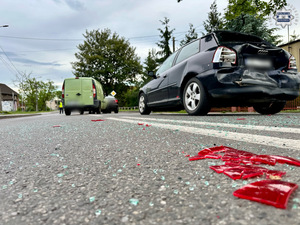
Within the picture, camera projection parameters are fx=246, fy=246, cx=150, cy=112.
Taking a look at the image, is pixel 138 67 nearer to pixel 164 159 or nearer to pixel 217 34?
pixel 217 34

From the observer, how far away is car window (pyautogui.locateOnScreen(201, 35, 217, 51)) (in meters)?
5.10

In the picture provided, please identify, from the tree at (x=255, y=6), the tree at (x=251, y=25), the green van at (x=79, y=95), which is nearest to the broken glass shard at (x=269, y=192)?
the green van at (x=79, y=95)

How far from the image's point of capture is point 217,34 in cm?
518

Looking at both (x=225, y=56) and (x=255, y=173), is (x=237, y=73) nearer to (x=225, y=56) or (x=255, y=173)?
(x=225, y=56)

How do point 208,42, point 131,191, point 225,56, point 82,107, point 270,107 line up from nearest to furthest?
1. point 131,191
2. point 225,56
3. point 208,42
4. point 270,107
5. point 82,107

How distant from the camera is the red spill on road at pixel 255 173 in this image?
0.92 metres

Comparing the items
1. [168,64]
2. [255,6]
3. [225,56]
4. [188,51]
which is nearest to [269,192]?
[225,56]

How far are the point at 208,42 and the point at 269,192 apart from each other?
4.74 m

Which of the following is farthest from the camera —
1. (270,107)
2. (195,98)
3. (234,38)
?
(270,107)

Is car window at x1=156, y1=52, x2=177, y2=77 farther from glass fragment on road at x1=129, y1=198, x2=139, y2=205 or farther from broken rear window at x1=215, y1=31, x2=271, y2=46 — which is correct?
glass fragment on road at x1=129, y1=198, x2=139, y2=205

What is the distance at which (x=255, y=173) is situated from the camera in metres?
1.21

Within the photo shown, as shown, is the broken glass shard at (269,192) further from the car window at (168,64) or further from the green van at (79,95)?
the green van at (79,95)

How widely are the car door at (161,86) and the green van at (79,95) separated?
5848 millimetres

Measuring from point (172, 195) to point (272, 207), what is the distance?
383 millimetres
